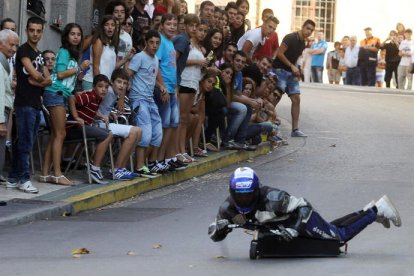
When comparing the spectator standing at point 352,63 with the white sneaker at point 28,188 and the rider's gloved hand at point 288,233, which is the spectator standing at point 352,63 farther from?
the rider's gloved hand at point 288,233

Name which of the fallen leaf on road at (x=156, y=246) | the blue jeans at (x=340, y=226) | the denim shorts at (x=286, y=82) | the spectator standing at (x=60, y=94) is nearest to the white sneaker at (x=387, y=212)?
the blue jeans at (x=340, y=226)

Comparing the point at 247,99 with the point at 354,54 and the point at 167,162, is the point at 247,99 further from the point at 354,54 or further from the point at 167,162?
the point at 354,54

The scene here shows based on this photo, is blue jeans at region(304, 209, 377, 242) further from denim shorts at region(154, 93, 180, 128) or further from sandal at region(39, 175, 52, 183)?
denim shorts at region(154, 93, 180, 128)

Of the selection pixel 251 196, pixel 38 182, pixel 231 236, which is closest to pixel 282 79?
pixel 38 182

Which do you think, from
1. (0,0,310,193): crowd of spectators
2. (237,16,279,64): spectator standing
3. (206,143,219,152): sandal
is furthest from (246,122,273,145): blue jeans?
(237,16,279,64): spectator standing

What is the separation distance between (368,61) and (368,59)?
14cm

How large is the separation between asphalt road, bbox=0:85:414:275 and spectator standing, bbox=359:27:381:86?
55.0ft

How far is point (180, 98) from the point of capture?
19.3 meters

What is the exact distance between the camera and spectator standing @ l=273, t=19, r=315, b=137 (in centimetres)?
2402

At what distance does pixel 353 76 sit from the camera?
43281mm

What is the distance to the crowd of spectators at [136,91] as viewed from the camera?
1603 centimetres

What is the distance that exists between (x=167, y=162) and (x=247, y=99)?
3.34m

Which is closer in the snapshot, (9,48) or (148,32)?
(9,48)

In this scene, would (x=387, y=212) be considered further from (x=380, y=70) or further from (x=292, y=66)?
(x=380, y=70)
